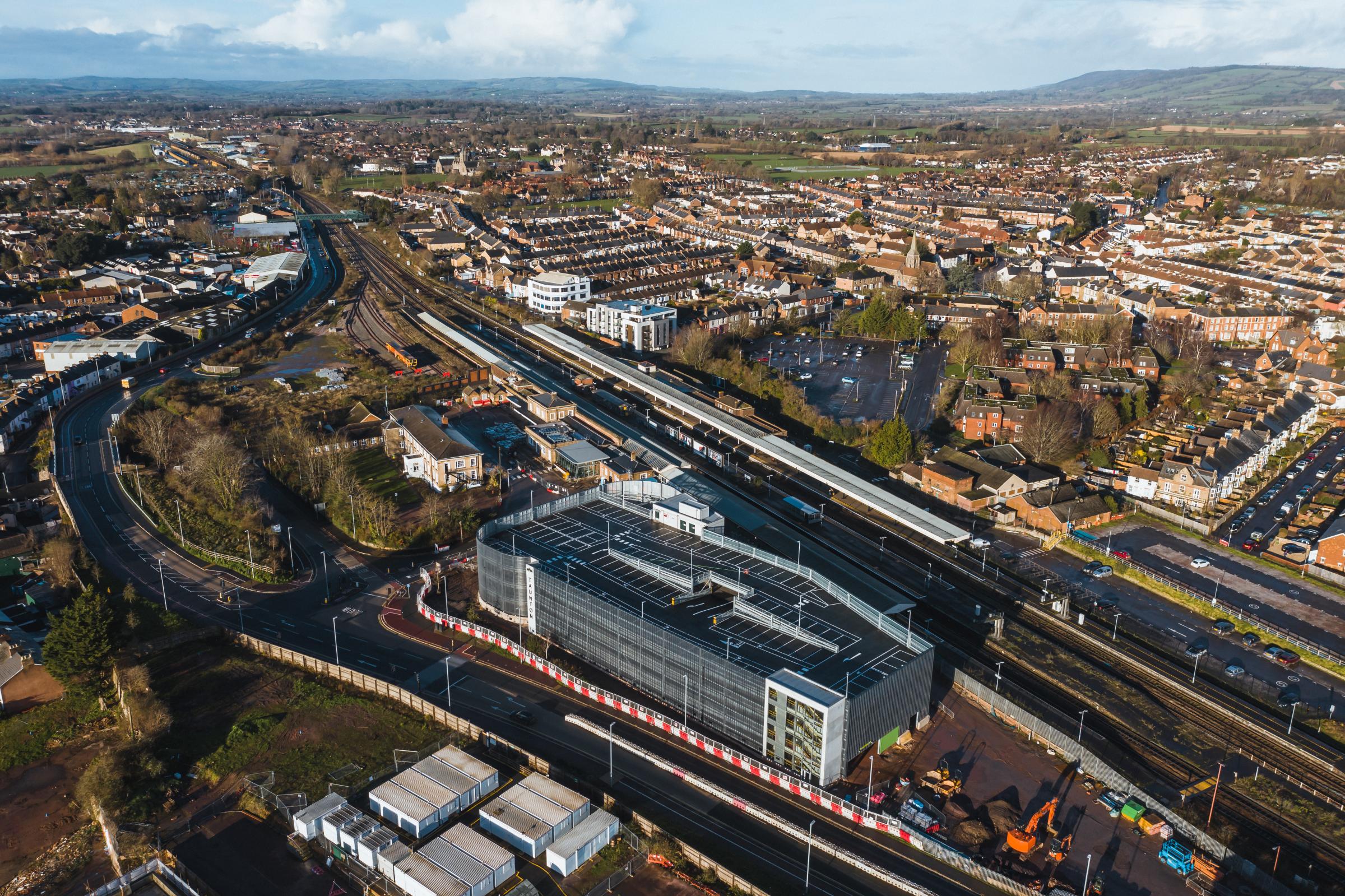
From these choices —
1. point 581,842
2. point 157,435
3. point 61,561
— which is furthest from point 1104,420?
point 157,435

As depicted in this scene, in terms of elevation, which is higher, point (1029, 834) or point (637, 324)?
point (637, 324)

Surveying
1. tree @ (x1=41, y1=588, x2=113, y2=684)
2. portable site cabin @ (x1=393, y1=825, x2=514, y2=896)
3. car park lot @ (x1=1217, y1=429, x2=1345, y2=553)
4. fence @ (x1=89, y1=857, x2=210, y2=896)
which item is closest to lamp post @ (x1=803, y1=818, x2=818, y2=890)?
portable site cabin @ (x1=393, y1=825, x2=514, y2=896)

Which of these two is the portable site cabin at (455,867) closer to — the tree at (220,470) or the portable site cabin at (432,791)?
the portable site cabin at (432,791)

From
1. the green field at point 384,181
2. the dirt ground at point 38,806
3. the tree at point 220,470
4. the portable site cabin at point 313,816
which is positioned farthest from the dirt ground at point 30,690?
the green field at point 384,181

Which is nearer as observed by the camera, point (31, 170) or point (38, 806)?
point (38, 806)

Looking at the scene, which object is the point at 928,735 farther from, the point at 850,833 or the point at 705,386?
the point at 705,386

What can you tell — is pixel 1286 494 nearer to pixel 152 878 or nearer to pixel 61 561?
pixel 152 878

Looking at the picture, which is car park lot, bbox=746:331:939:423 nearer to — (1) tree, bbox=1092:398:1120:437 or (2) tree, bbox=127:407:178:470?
(1) tree, bbox=1092:398:1120:437

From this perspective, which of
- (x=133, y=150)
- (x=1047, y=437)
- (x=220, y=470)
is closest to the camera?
(x=220, y=470)
